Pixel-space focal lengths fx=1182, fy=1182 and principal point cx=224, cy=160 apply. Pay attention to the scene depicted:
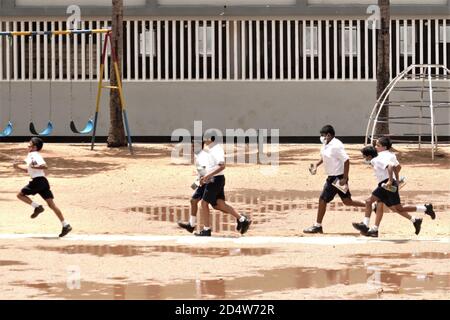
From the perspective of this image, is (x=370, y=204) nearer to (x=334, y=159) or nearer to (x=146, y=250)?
(x=334, y=159)

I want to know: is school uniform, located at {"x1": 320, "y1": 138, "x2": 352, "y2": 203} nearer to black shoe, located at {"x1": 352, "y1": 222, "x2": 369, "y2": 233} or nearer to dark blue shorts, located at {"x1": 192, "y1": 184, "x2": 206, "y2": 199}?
black shoe, located at {"x1": 352, "y1": 222, "x2": 369, "y2": 233}

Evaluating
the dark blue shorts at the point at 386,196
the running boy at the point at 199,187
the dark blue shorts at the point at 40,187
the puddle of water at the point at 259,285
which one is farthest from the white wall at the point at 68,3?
the puddle of water at the point at 259,285

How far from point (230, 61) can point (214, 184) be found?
20418 millimetres

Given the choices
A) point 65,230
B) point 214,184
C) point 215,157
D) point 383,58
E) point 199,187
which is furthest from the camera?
point 383,58

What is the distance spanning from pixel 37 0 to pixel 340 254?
2401 cm

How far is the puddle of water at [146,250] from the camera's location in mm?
15109

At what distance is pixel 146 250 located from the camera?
50.9 ft

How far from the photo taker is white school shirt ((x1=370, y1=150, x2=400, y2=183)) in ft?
54.6

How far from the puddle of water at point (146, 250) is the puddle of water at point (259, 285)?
1.75 m

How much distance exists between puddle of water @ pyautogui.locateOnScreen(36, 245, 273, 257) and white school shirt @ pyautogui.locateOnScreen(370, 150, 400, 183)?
225cm

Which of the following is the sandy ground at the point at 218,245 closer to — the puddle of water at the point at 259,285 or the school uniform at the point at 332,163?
the puddle of water at the point at 259,285

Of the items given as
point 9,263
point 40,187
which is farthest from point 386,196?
point 9,263

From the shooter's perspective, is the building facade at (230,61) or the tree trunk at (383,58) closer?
the tree trunk at (383,58)
